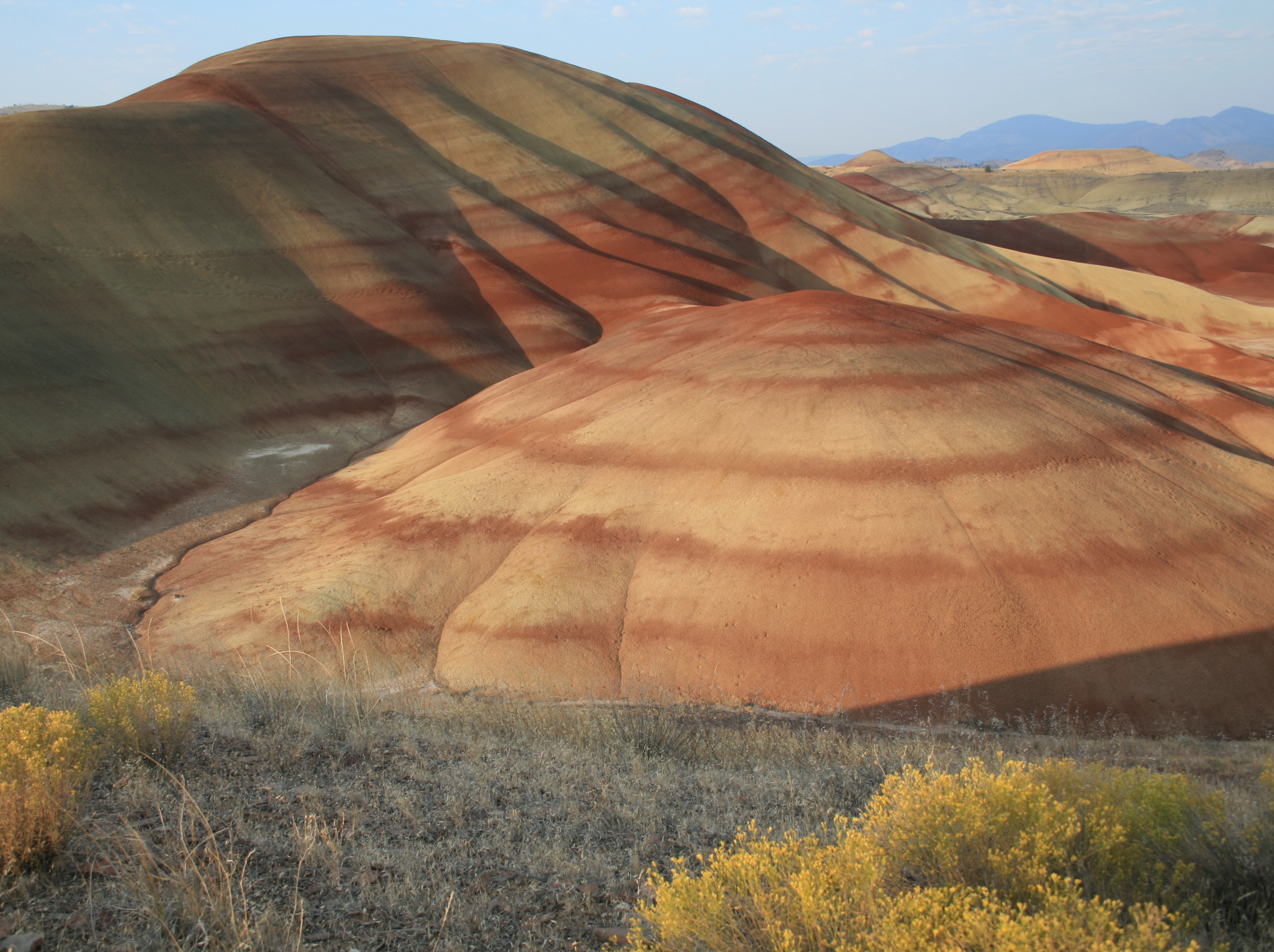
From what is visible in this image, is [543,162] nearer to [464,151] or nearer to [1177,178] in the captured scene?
[464,151]

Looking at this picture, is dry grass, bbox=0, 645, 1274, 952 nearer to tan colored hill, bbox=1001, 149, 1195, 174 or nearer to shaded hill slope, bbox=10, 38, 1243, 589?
shaded hill slope, bbox=10, 38, 1243, 589

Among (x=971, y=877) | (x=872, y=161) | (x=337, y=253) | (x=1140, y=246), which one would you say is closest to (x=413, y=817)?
(x=971, y=877)

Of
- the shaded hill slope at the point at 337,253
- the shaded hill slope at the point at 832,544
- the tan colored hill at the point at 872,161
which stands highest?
the tan colored hill at the point at 872,161

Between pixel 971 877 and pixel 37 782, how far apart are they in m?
4.57

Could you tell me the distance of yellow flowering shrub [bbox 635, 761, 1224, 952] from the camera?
324 centimetres

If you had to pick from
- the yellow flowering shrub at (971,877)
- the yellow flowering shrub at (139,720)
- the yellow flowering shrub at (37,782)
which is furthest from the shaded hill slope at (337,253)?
the yellow flowering shrub at (971,877)

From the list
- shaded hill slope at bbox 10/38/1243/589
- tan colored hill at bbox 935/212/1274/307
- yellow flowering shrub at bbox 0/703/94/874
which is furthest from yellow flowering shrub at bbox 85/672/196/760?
tan colored hill at bbox 935/212/1274/307

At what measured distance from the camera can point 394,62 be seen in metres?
37.1

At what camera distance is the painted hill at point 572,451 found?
36.7 feet

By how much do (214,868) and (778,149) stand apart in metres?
44.0

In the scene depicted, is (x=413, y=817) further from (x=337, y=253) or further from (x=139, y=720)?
(x=337, y=253)

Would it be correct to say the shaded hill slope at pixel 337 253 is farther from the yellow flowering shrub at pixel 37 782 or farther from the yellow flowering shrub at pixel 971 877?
the yellow flowering shrub at pixel 971 877

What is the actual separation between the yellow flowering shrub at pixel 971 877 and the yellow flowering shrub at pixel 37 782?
2.94 m

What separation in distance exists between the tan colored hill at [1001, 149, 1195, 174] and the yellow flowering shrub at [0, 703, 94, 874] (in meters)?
133
